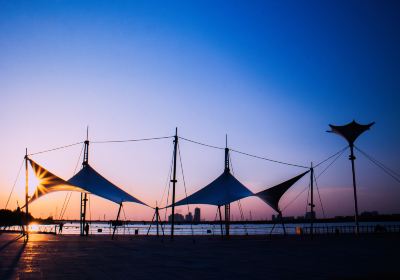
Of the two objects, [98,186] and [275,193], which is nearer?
[98,186]

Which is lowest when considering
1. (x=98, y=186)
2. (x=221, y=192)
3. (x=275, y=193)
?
(x=275, y=193)

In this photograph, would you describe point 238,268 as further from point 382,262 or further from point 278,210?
point 278,210

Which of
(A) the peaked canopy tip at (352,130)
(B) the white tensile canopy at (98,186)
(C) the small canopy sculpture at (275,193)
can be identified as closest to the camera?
(B) the white tensile canopy at (98,186)

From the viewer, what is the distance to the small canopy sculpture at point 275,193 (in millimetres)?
33062

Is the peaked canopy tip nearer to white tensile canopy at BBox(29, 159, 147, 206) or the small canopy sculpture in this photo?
the small canopy sculpture

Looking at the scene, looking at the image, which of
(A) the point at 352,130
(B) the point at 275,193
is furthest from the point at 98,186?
(A) the point at 352,130

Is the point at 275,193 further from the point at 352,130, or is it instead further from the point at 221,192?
the point at 352,130

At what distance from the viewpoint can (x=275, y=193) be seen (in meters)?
33.5

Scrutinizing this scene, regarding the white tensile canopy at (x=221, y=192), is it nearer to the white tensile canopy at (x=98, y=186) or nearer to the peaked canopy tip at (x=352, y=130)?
the white tensile canopy at (x=98, y=186)

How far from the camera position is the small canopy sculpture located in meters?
33.1

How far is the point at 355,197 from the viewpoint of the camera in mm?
35531

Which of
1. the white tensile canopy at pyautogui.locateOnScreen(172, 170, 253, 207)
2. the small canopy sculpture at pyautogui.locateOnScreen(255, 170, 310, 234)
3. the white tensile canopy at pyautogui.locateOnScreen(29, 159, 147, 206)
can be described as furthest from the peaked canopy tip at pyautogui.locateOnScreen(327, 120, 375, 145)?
the white tensile canopy at pyautogui.locateOnScreen(29, 159, 147, 206)

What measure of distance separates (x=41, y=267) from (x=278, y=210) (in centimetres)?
2542

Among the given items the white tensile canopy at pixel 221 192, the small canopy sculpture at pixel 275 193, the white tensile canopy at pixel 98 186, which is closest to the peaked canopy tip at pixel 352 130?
the small canopy sculpture at pixel 275 193
